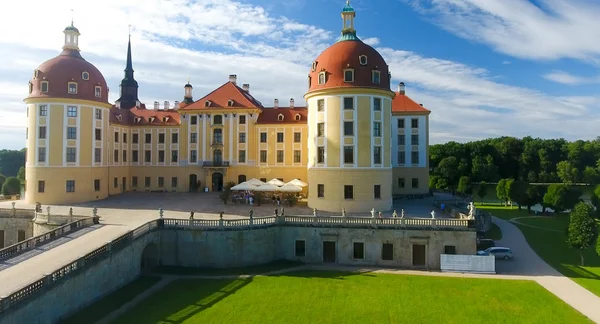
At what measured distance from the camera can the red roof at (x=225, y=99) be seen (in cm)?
4506

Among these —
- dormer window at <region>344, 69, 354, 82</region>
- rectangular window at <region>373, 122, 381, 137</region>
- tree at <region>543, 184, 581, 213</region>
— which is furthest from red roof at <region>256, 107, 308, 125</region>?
tree at <region>543, 184, 581, 213</region>

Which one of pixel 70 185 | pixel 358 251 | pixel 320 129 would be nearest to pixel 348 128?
pixel 320 129

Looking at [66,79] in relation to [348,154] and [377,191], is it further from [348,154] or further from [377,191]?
[377,191]

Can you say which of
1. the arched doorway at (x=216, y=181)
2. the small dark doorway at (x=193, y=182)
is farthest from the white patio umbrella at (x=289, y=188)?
the small dark doorway at (x=193, y=182)

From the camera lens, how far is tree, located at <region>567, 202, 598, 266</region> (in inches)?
1148

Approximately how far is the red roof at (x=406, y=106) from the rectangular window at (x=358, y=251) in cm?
2633

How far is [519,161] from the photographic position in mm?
88062

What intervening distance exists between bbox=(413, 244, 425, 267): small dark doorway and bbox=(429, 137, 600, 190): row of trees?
4844 centimetres

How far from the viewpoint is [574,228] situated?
1188 inches

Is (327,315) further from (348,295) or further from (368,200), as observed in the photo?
(368,200)

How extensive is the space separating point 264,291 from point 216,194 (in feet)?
76.6

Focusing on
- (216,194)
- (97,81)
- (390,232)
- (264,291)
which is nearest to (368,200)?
(390,232)

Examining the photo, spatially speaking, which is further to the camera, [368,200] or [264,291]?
[368,200]

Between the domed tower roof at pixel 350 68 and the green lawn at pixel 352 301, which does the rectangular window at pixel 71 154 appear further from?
the domed tower roof at pixel 350 68
